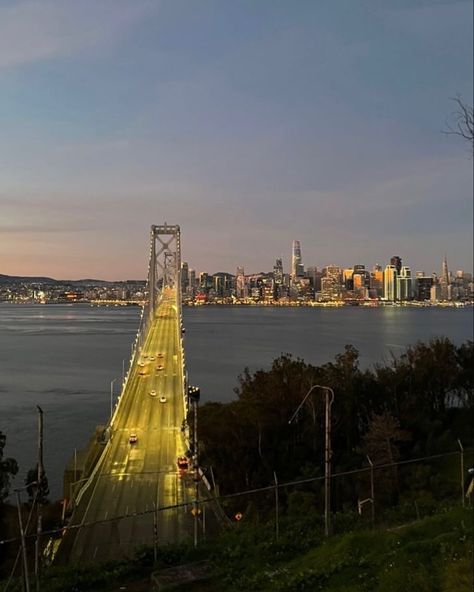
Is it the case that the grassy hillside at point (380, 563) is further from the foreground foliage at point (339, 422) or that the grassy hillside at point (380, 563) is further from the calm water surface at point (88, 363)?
the calm water surface at point (88, 363)

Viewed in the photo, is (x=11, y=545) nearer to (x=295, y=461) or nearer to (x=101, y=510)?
(x=101, y=510)

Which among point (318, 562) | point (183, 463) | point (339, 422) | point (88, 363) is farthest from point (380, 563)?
point (88, 363)

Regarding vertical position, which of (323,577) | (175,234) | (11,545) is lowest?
(11,545)

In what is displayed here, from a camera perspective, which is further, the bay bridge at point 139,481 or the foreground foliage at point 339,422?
the foreground foliage at point 339,422

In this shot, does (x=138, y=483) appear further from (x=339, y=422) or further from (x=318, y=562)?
(x=318, y=562)

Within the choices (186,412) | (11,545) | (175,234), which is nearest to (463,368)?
(186,412)

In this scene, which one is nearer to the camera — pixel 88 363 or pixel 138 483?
pixel 138 483

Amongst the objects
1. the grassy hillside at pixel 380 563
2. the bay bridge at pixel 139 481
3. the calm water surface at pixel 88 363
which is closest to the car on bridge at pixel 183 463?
the bay bridge at pixel 139 481

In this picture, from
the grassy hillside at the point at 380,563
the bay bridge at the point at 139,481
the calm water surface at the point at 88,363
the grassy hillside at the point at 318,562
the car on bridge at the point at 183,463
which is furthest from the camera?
the calm water surface at the point at 88,363
